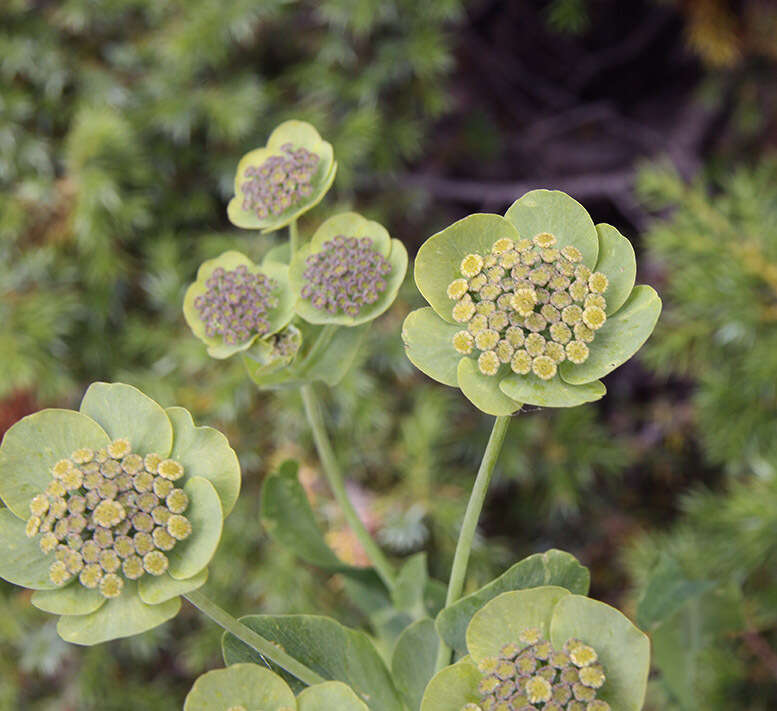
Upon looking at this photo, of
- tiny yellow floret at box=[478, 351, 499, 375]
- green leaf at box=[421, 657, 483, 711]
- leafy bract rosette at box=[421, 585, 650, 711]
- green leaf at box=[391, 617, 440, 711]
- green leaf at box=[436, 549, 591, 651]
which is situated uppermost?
tiny yellow floret at box=[478, 351, 499, 375]

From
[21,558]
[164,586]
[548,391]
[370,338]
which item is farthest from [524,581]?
[370,338]

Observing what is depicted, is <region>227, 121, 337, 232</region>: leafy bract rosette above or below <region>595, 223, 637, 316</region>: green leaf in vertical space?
below

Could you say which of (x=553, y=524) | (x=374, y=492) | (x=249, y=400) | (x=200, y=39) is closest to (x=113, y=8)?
(x=200, y=39)

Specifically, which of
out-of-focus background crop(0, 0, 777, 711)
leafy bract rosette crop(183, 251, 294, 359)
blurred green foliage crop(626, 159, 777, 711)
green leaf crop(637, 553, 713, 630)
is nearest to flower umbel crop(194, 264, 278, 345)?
leafy bract rosette crop(183, 251, 294, 359)

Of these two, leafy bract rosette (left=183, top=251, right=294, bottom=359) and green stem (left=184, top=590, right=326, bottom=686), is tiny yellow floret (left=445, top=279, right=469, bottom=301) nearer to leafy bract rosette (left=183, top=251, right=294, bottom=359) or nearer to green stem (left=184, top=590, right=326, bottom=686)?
leafy bract rosette (left=183, top=251, right=294, bottom=359)

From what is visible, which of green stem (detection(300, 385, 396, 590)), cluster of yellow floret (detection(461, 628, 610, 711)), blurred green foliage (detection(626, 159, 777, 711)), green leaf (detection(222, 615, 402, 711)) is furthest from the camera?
blurred green foliage (detection(626, 159, 777, 711))

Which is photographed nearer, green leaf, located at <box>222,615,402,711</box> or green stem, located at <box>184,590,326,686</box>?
green stem, located at <box>184,590,326,686</box>

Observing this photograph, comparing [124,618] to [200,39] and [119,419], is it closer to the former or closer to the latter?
[119,419]

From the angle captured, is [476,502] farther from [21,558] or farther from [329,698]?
[21,558]
